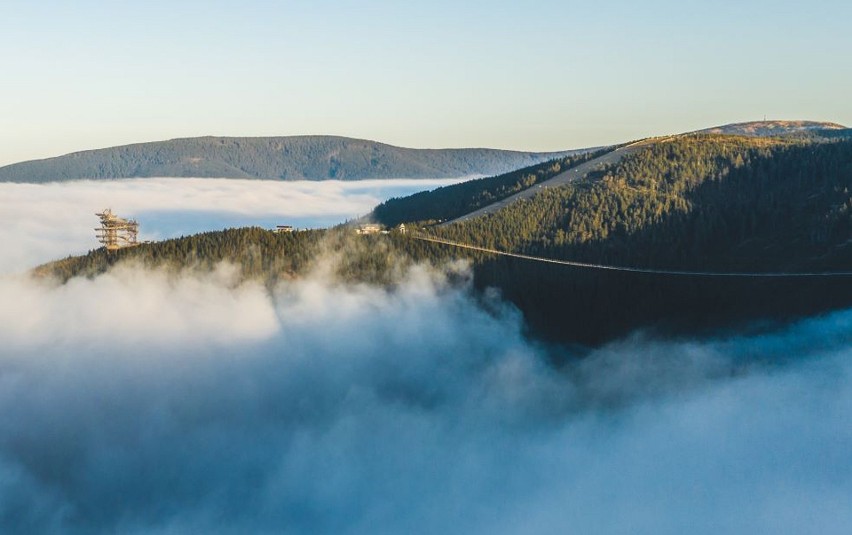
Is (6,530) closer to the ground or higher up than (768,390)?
closer to the ground

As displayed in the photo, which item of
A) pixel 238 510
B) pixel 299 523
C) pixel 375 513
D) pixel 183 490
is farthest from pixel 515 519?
pixel 183 490

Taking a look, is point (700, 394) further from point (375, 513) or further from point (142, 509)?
point (142, 509)

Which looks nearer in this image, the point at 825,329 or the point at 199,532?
the point at 199,532

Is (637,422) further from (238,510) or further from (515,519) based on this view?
(238,510)

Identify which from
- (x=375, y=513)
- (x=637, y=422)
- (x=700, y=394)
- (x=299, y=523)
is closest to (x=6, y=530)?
(x=299, y=523)

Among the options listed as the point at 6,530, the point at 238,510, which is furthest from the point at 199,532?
the point at 6,530

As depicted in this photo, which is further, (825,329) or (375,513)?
(825,329)

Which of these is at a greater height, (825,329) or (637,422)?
(825,329)

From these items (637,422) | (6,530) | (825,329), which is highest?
(825,329)
